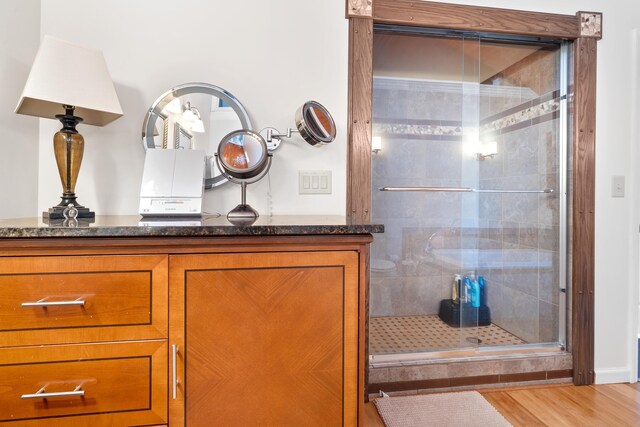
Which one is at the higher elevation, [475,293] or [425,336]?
[475,293]

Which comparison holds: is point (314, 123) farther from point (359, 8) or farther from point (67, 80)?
point (67, 80)

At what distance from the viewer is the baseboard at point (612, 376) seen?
189cm

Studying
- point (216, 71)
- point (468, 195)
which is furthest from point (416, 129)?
point (216, 71)

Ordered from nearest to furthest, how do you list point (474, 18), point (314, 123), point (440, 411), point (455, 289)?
point (314, 123), point (440, 411), point (474, 18), point (455, 289)

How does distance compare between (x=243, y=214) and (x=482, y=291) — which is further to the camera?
(x=482, y=291)

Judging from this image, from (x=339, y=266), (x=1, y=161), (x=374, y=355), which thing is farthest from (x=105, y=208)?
(x=374, y=355)

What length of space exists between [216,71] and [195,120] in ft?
0.81

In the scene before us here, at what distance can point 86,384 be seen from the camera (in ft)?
2.97

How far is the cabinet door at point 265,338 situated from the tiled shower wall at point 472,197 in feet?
4.46

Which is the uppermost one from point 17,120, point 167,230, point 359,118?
point 359,118

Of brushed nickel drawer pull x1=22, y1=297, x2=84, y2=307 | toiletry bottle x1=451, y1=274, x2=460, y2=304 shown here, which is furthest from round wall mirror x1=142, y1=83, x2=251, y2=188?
toiletry bottle x1=451, y1=274, x2=460, y2=304

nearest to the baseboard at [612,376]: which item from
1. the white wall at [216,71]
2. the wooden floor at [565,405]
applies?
the wooden floor at [565,405]

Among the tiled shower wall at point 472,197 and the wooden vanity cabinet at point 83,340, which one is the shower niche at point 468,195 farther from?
the wooden vanity cabinet at point 83,340

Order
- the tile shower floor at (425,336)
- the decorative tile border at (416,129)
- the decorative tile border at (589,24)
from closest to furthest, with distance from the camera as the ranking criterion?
the decorative tile border at (589,24)
the tile shower floor at (425,336)
the decorative tile border at (416,129)
